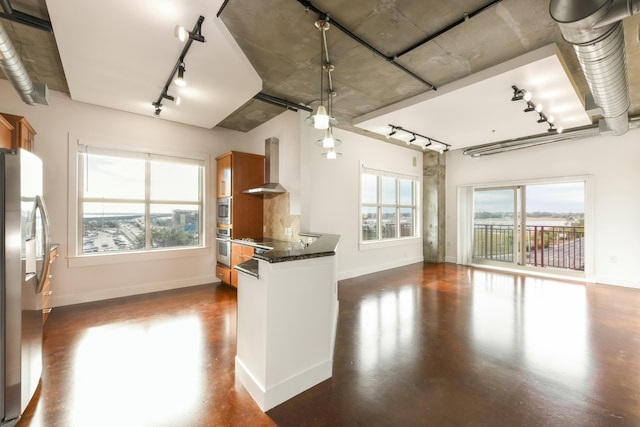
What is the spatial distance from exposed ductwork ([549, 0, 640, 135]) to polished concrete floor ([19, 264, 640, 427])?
2696mm

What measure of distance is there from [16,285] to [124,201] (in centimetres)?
315

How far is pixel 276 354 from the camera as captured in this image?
6.40 ft

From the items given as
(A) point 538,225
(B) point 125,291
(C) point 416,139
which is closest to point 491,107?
(C) point 416,139

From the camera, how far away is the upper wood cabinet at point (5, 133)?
279 cm

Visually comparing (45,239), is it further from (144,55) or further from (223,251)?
(223,251)

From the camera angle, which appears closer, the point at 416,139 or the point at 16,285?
the point at 16,285

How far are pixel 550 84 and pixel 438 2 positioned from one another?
214cm

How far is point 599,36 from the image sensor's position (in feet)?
6.57

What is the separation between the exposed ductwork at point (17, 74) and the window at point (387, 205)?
5.13m

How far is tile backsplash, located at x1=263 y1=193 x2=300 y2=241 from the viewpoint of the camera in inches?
186

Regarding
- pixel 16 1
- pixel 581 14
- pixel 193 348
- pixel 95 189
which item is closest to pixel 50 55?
pixel 16 1

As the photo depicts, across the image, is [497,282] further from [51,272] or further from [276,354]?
[51,272]

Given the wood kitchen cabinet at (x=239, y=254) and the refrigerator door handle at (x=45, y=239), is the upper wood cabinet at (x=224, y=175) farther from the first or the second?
the refrigerator door handle at (x=45, y=239)

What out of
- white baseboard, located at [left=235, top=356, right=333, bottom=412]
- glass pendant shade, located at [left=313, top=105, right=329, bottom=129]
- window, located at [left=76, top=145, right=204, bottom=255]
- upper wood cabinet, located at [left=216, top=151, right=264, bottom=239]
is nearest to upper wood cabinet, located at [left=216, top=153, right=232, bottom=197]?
upper wood cabinet, located at [left=216, top=151, right=264, bottom=239]
